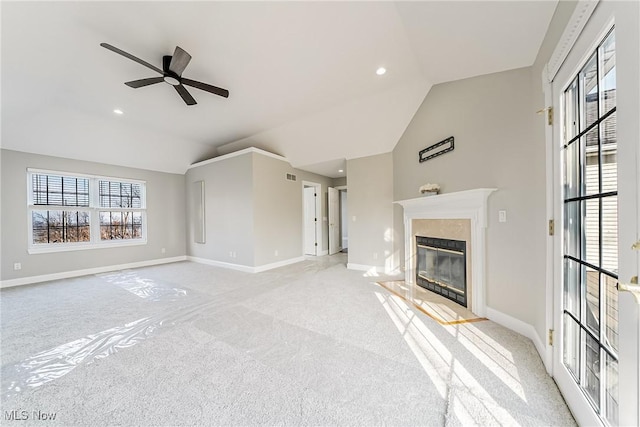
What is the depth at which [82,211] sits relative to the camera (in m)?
4.80

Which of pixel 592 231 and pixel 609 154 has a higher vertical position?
pixel 609 154

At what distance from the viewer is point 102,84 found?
9.83 ft

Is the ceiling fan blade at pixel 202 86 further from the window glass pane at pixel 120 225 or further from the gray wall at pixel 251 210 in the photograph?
the window glass pane at pixel 120 225

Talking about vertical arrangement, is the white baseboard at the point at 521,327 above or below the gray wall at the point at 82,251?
below

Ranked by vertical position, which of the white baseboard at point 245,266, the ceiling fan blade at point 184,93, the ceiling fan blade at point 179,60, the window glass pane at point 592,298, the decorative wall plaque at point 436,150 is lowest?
the white baseboard at point 245,266

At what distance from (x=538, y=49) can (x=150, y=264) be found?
24.2 ft

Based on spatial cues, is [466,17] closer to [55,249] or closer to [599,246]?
[599,246]

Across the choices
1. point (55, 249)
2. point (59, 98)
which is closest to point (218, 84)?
point (59, 98)

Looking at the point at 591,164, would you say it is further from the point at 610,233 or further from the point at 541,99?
the point at 541,99

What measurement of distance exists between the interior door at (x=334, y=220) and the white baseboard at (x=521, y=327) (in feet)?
15.3

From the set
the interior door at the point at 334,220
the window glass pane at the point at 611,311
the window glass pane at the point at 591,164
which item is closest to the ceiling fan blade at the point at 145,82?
the window glass pane at the point at 591,164

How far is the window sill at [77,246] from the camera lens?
4.21 m

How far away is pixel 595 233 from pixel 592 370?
71 cm

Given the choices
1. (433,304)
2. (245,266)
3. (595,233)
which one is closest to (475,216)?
(433,304)
